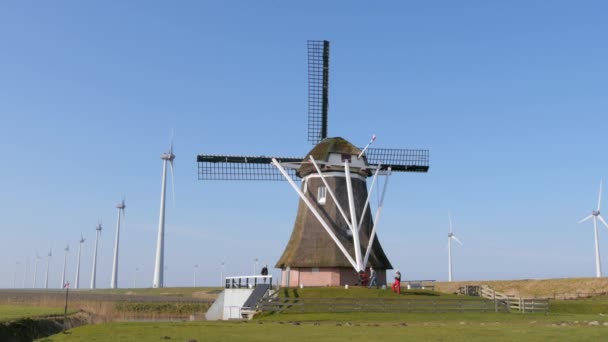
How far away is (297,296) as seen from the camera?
38.9m

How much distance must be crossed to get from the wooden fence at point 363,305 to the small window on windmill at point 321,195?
1265 centimetres

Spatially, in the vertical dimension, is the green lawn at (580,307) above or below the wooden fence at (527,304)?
below

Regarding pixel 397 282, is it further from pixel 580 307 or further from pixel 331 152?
pixel 580 307

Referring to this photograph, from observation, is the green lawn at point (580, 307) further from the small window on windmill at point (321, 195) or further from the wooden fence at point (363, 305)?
the small window on windmill at point (321, 195)

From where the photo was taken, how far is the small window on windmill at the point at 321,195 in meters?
47.7

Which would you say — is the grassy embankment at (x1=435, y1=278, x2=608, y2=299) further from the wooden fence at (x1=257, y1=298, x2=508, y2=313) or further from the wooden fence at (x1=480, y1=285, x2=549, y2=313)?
the wooden fence at (x1=257, y1=298, x2=508, y2=313)

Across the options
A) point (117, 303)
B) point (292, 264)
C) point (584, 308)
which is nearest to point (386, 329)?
point (292, 264)

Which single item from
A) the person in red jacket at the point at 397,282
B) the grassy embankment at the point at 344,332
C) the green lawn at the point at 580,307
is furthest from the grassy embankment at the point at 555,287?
the grassy embankment at the point at 344,332

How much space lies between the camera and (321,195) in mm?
47938

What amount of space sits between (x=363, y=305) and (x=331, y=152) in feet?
51.8

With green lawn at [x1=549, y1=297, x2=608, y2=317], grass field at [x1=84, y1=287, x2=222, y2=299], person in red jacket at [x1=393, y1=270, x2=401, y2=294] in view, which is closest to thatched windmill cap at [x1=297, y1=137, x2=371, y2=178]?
person in red jacket at [x1=393, y1=270, x2=401, y2=294]

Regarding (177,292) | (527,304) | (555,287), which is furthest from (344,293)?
(177,292)

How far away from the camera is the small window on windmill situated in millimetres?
47713

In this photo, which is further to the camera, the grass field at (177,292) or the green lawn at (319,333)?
the grass field at (177,292)
